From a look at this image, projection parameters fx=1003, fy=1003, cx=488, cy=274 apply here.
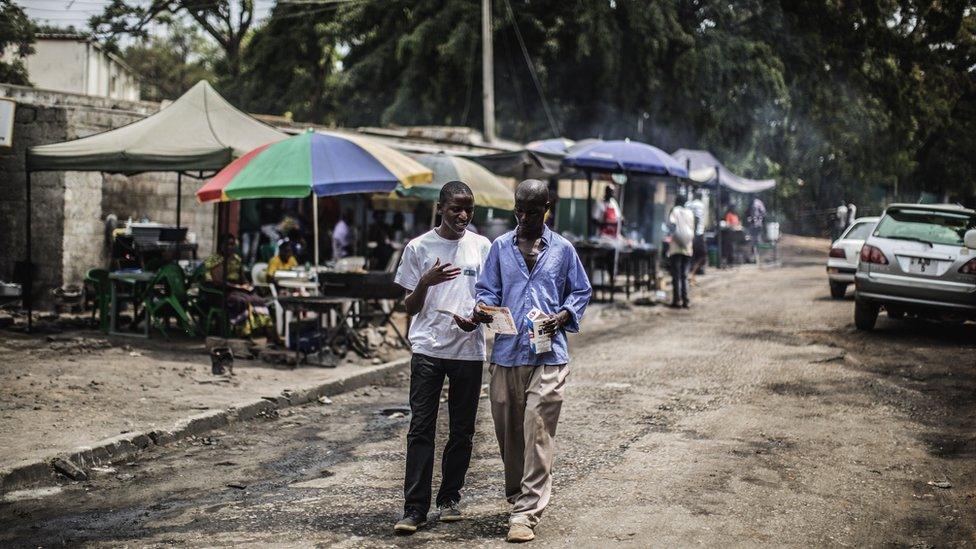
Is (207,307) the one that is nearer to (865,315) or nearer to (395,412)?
(395,412)

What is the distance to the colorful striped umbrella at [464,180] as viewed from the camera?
1423 centimetres

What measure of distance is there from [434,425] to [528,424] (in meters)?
0.56

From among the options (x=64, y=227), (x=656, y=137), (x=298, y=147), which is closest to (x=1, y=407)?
(x=298, y=147)

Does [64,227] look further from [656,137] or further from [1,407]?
[656,137]

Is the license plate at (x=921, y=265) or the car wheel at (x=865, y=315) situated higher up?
the license plate at (x=921, y=265)

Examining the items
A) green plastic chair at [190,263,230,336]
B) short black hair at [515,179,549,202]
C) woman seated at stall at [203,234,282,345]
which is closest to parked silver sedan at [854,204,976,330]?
woman seated at stall at [203,234,282,345]

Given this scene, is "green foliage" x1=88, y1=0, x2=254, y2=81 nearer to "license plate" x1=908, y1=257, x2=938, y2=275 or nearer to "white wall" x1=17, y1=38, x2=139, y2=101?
"white wall" x1=17, y1=38, x2=139, y2=101

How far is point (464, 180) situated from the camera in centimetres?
1407

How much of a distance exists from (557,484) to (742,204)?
36.9 meters

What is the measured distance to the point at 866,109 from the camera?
29531 millimetres

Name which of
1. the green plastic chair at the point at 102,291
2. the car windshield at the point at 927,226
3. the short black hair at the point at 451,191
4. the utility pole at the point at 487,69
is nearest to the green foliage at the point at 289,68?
the utility pole at the point at 487,69

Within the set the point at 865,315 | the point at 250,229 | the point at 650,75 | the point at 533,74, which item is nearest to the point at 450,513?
the point at 865,315

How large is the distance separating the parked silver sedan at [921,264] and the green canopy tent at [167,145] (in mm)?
8062

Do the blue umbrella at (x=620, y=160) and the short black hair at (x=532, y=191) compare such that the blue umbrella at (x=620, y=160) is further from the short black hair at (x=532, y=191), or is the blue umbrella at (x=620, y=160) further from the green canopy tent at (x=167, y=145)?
the short black hair at (x=532, y=191)
